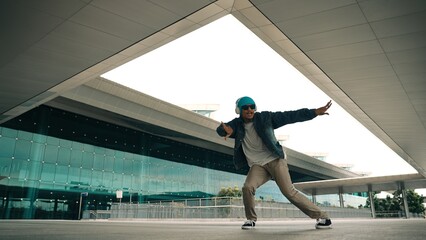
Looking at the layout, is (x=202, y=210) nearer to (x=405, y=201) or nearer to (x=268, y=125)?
(x=268, y=125)

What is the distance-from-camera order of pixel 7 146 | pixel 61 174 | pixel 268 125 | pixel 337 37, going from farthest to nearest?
pixel 61 174, pixel 7 146, pixel 337 37, pixel 268 125

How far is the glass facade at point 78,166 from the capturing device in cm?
2333

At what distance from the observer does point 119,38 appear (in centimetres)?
782

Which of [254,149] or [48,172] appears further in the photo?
[48,172]

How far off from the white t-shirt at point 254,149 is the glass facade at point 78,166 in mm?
22834

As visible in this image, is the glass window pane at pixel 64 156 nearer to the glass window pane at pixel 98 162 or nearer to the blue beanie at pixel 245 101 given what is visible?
the glass window pane at pixel 98 162

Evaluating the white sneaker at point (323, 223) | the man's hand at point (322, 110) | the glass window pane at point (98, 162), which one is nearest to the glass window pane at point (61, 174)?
the glass window pane at point (98, 162)

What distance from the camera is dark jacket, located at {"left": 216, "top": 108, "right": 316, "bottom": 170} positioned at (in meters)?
4.36

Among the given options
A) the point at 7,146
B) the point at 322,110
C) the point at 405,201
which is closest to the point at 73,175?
the point at 7,146

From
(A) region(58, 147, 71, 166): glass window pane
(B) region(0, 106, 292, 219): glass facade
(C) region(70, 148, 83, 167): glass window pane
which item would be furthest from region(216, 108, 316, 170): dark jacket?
(C) region(70, 148, 83, 167): glass window pane

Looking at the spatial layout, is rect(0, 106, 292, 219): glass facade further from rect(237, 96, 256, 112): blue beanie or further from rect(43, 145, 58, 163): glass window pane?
rect(237, 96, 256, 112): blue beanie

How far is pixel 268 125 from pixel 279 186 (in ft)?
2.86

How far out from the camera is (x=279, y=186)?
4.40 m

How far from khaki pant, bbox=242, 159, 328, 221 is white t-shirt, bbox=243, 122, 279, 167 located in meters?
0.08
